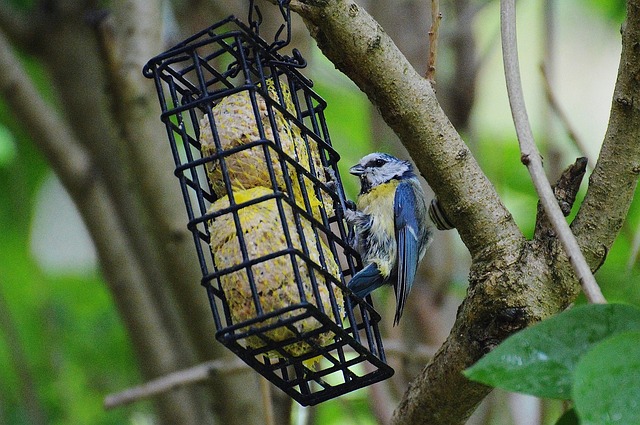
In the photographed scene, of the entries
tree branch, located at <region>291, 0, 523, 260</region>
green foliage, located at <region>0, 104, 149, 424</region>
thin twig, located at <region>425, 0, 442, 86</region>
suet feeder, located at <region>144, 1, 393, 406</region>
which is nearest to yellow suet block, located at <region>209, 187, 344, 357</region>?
suet feeder, located at <region>144, 1, 393, 406</region>

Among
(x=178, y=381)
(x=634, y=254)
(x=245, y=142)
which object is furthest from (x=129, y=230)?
(x=634, y=254)

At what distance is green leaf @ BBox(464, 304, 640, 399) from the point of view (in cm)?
115

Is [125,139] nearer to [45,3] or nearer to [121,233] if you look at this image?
[121,233]

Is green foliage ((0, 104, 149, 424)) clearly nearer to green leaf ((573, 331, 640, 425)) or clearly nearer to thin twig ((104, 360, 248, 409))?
thin twig ((104, 360, 248, 409))

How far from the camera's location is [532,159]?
5.04 ft

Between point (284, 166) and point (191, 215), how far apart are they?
0.82 feet

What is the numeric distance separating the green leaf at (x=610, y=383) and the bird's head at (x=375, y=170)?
220 centimetres

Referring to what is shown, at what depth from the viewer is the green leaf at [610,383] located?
1.05 m

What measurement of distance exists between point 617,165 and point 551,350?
76cm

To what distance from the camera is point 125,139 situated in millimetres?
3100

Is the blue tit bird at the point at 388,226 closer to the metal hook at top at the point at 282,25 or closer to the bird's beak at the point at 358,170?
the bird's beak at the point at 358,170

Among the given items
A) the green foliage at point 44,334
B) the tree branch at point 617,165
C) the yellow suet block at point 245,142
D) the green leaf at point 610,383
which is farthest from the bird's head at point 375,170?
the green leaf at point 610,383

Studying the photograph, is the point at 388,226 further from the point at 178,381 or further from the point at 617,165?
the point at 617,165

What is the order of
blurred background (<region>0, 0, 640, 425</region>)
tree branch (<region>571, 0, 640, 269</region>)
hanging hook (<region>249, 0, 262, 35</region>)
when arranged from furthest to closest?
blurred background (<region>0, 0, 640, 425</region>)
hanging hook (<region>249, 0, 262, 35</region>)
tree branch (<region>571, 0, 640, 269</region>)
